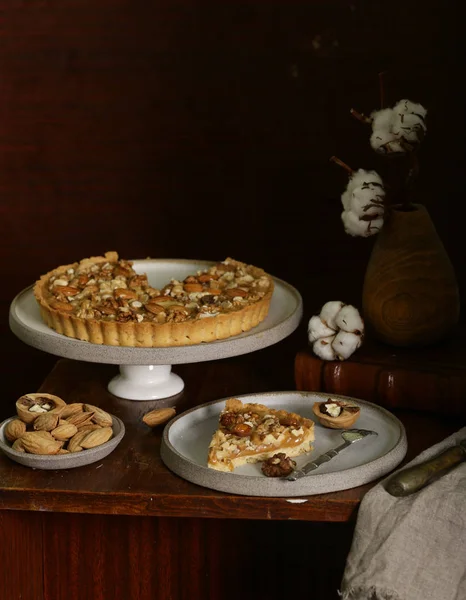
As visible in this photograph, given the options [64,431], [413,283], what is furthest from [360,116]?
[64,431]

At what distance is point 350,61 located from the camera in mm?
2023

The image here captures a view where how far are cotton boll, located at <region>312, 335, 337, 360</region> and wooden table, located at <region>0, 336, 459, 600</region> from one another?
0.14m

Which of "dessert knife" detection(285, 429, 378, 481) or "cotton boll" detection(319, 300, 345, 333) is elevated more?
"cotton boll" detection(319, 300, 345, 333)

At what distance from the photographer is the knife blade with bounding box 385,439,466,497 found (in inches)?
50.2

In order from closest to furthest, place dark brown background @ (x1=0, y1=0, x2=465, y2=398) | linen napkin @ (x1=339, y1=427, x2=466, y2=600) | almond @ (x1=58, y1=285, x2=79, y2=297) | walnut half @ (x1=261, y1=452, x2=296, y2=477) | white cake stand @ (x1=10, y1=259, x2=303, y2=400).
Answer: linen napkin @ (x1=339, y1=427, x2=466, y2=600) < walnut half @ (x1=261, y1=452, x2=296, y2=477) < white cake stand @ (x1=10, y1=259, x2=303, y2=400) < almond @ (x1=58, y1=285, x2=79, y2=297) < dark brown background @ (x1=0, y1=0, x2=465, y2=398)

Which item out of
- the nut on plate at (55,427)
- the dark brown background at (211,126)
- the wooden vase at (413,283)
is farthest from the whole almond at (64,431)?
the dark brown background at (211,126)

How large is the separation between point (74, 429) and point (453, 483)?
20.0 inches

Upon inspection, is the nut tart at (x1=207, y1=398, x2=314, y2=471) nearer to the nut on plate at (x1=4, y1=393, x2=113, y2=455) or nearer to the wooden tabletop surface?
the wooden tabletop surface

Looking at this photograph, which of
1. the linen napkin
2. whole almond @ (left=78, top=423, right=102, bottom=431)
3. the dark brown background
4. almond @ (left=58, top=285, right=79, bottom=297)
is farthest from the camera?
the dark brown background

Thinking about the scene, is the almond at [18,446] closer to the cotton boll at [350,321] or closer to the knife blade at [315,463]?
the knife blade at [315,463]

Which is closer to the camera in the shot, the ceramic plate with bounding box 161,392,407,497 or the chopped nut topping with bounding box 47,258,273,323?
the ceramic plate with bounding box 161,392,407,497

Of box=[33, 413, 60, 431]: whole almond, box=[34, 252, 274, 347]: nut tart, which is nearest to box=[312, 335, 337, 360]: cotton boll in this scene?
box=[34, 252, 274, 347]: nut tart

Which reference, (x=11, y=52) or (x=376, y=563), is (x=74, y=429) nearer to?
(x=376, y=563)


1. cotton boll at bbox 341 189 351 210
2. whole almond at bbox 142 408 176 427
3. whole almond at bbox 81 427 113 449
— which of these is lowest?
whole almond at bbox 142 408 176 427
